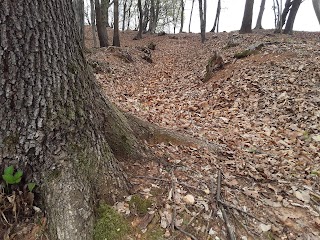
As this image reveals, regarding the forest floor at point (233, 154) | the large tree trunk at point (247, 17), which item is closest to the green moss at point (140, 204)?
the forest floor at point (233, 154)

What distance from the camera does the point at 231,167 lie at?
3162 millimetres

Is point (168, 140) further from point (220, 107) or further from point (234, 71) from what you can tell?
point (234, 71)

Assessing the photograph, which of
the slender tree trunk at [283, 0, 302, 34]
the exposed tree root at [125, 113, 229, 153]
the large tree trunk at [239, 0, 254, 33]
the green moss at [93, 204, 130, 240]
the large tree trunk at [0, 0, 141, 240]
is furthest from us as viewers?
the slender tree trunk at [283, 0, 302, 34]

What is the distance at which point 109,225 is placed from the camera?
198cm

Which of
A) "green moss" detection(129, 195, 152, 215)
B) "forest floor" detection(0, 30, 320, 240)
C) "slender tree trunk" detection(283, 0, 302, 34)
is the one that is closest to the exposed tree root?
"forest floor" detection(0, 30, 320, 240)

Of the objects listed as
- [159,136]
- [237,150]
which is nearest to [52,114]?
[159,136]

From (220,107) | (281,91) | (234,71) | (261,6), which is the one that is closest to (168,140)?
(220,107)

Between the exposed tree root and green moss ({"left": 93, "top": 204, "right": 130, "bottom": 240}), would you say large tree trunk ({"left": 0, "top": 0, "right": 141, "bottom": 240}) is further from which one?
the exposed tree root

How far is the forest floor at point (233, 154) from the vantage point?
2.21 metres

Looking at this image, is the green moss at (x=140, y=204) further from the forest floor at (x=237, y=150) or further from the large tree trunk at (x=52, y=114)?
the large tree trunk at (x=52, y=114)

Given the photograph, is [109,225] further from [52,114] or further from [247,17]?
[247,17]

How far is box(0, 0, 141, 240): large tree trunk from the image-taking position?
1.75m

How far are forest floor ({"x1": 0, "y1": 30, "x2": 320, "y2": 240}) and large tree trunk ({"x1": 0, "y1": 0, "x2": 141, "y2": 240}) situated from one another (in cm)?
27

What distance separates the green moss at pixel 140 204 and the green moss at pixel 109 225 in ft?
0.53
